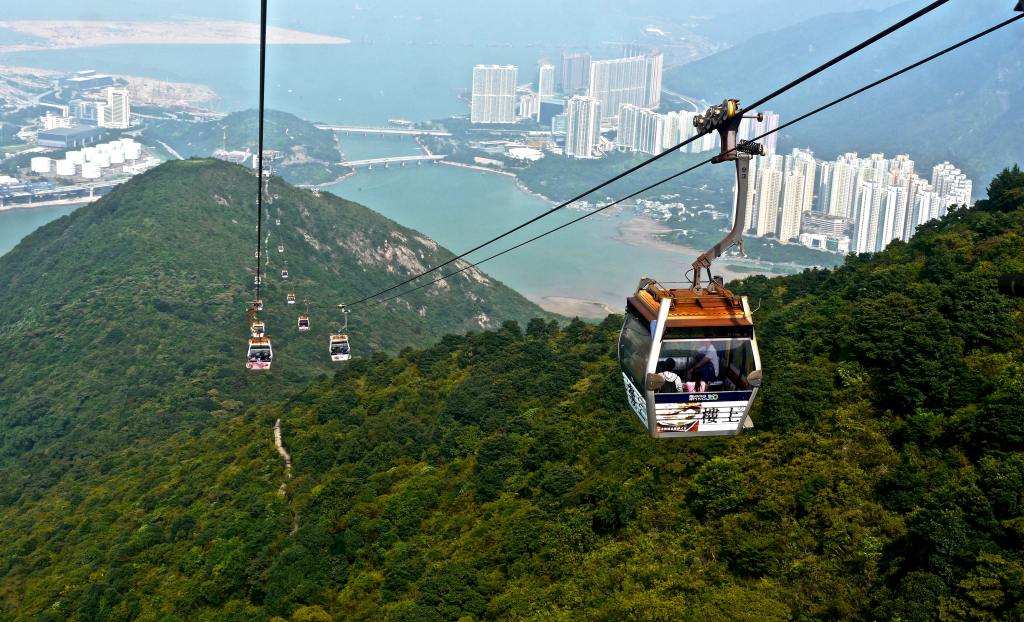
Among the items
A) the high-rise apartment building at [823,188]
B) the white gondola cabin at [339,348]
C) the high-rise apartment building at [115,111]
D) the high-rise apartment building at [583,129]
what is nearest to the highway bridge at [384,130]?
the high-rise apartment building at [583,129]

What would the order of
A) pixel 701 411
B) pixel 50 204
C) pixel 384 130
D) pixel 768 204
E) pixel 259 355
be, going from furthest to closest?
pixel 384 130 → pixel 50 204 → pixel 768 204 → pixel 259 355 → pixel 701 411

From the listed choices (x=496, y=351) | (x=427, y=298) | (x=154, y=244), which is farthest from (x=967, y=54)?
(x=496, y=351)

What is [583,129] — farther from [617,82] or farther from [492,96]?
[617,82]

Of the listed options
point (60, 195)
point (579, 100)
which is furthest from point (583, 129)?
point (60, 195)

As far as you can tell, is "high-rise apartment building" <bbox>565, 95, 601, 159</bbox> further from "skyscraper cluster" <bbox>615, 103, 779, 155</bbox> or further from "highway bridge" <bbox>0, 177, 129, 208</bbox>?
"highway bridge" <bbox>0, 177, 129, 208</bbox>

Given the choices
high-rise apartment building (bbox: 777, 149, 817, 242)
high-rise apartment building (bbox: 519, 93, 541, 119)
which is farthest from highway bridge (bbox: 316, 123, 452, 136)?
high-rise apartment building (bbox: 777, 149, 817, 242)

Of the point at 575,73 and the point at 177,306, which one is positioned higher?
the point at 575,73

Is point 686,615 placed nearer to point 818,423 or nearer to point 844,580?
point 844,580

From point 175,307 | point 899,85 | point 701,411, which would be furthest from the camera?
point 899,85

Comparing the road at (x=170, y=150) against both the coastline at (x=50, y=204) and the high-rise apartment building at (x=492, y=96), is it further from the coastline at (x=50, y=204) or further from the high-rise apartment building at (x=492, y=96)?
the high-rise apartment building at (x=492, y=96)
